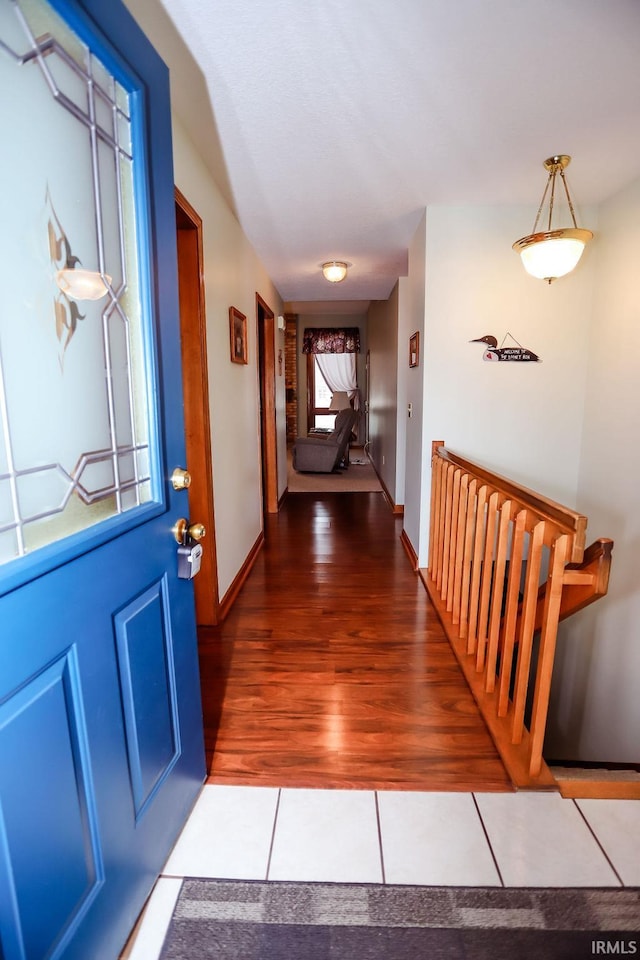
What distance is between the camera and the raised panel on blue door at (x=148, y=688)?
3.35 ft

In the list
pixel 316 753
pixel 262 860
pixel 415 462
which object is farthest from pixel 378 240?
pixel 262 860

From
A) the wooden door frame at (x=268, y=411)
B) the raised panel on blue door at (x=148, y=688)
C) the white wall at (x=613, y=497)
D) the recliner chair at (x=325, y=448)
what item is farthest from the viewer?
the recliner chair at (x=325, y=448)

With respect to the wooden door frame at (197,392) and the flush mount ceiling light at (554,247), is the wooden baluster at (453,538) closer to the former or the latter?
the flush mount ceiling light at (554,247)

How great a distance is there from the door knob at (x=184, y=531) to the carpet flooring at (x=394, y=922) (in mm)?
878

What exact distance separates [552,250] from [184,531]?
7.16ft

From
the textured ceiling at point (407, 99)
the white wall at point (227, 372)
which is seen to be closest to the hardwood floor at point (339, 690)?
the white wall at point (227, 372)

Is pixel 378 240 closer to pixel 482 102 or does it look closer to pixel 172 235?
pixel 482 102

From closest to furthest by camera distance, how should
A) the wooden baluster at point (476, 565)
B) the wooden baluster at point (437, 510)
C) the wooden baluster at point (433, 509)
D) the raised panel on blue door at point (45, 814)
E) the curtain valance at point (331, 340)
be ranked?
the raised panel on blue door at point (45, 814), the wooden baluster at point (476, 565), the wooden baluster at point (437, 510), the wooden baluster at point (433, 509), the curtain valance at point (331, 340)

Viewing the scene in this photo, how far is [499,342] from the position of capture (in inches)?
116

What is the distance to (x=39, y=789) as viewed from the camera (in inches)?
29.9

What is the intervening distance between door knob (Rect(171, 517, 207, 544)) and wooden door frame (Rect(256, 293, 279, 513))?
3.19 metres

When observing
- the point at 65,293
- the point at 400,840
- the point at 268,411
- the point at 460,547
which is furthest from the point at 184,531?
the point at 268,411

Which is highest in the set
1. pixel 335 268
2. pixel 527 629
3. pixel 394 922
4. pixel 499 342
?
pixel 335 268

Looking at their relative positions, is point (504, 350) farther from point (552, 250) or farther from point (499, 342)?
point (552, 250)
